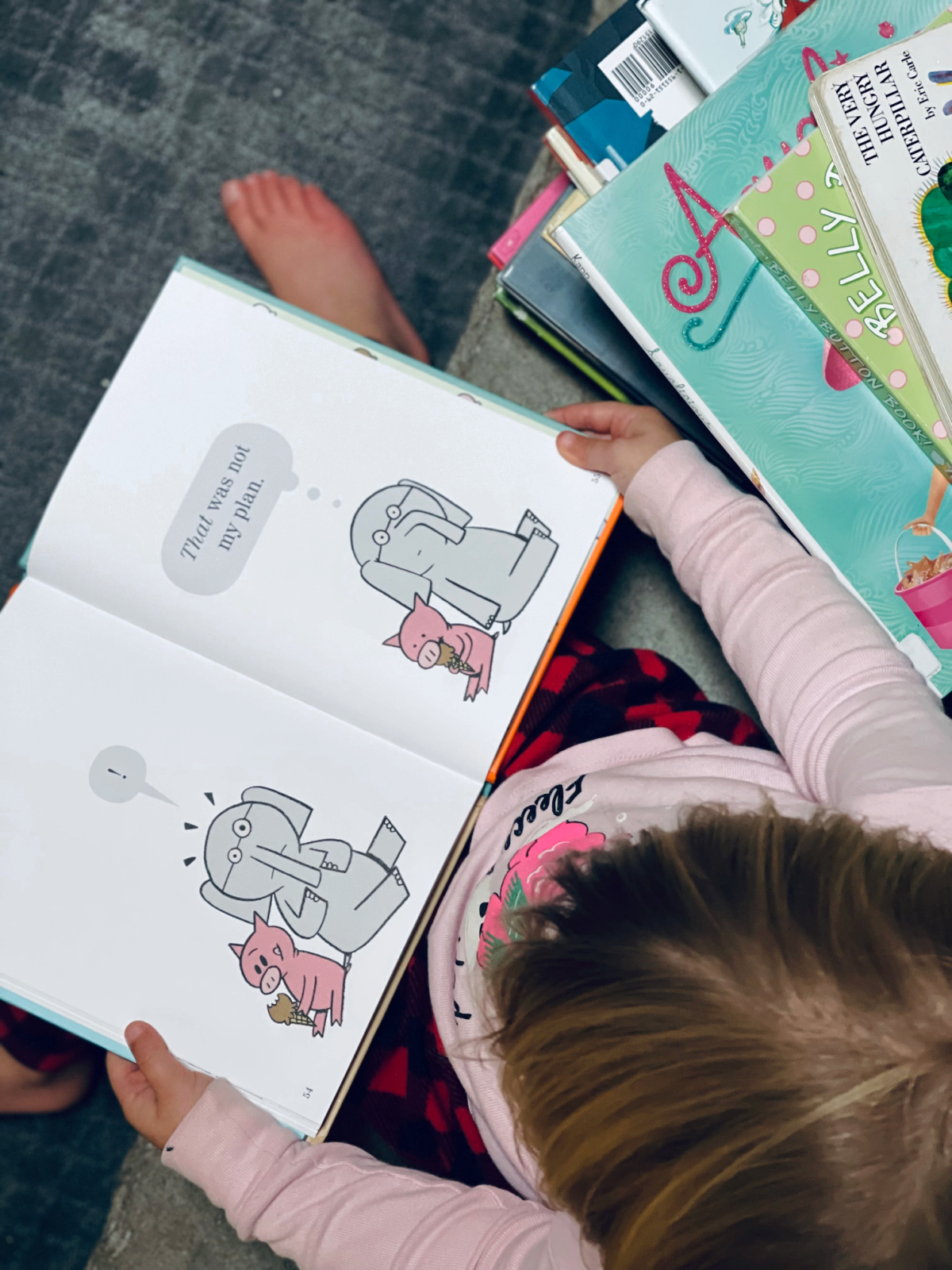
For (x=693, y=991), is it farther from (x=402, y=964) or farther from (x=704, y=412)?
(x=704, y=412)

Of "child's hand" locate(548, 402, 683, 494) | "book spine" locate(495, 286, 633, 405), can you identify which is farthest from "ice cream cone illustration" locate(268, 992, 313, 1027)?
"book spine" locate(495, 286, 633, 405)

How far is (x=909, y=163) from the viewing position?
48 centimetres

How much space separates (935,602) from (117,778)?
20.6 inches

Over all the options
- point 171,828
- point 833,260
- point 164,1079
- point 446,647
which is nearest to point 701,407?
point 833,260

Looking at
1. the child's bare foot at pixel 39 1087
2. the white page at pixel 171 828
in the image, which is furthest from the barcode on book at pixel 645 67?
the child's bare foot at pixel 39 1087

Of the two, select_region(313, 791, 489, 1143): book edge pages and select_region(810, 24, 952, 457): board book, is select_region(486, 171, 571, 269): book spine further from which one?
select_region(313, 791, 489, 1143): book edge pages

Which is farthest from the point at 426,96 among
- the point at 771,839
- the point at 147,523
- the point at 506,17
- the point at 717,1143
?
the point at 717,1143

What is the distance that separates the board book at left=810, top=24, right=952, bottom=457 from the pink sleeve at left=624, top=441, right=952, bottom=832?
0.13 m

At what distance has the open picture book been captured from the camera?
53 centimetres

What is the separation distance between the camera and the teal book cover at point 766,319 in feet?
1.70

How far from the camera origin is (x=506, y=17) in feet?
2.62

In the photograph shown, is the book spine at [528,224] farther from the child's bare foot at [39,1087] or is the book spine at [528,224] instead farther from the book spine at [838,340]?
the child's bare foot at [39,1087]

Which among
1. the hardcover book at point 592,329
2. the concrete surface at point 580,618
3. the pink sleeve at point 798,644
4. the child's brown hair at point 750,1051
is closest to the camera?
the child's brown hair at point 750,1051

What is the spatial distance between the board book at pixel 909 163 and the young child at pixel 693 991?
0.14 meters
